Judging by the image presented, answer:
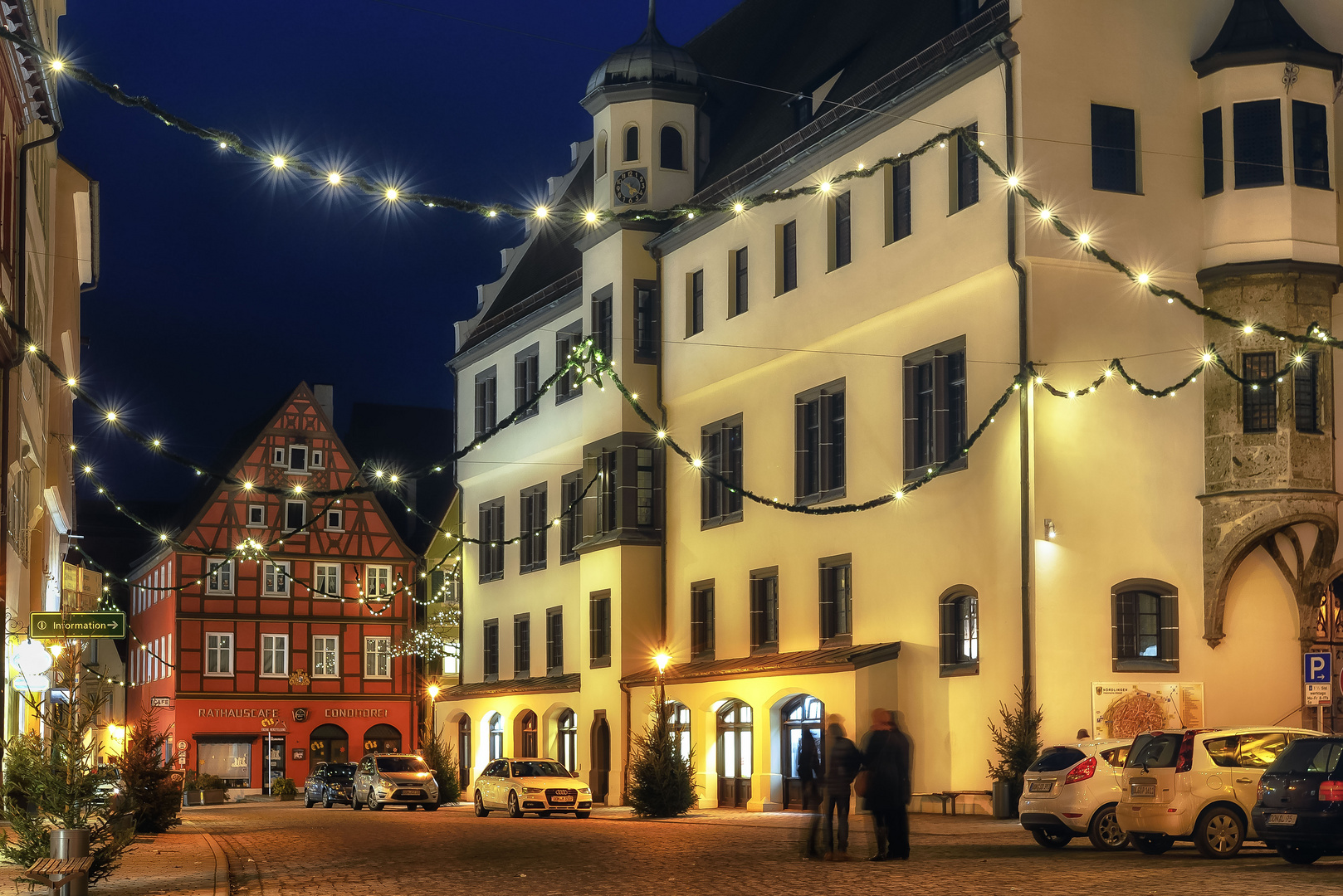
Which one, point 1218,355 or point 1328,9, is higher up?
point 1328,9

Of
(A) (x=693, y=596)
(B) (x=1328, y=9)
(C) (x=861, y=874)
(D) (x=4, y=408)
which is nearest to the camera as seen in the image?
(C) (x=861, y=874)

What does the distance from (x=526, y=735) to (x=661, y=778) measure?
1778 cm

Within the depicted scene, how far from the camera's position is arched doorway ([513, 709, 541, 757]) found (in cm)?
5162

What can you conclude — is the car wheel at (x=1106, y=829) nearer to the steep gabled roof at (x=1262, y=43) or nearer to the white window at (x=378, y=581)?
the steep gabled roof at (x=1262, y=43)

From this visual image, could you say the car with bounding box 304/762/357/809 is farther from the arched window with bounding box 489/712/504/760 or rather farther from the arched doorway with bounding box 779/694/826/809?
the arched doorway with bounding box 779/694/826/809

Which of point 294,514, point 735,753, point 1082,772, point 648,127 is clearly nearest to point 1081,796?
point 1082,772

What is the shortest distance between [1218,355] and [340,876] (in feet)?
62.8

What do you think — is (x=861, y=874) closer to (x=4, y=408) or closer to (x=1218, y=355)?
(x=4, y=408)

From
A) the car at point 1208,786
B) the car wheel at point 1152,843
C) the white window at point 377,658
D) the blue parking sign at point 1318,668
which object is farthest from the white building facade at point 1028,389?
the white window at point 377,658

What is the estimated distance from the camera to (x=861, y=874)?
18297mm

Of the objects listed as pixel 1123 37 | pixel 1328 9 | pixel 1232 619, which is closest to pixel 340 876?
pixel 1232 619

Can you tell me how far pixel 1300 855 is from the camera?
1920 centimetres

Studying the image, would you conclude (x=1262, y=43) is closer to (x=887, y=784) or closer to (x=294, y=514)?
(x=887, y=784)

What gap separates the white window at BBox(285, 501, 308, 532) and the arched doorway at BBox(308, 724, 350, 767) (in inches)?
310
